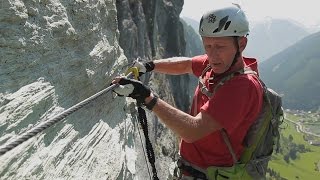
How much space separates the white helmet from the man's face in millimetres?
118

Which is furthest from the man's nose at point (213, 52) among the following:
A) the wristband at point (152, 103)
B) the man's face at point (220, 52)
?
the wristband at point (152, 103)

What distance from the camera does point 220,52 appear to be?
752 cm

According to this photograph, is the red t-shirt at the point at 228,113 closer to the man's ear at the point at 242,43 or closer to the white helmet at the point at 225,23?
the man's ear at the point at 242,43

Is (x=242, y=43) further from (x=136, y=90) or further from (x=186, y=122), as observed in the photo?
(x=136, y=90)

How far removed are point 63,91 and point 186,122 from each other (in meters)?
4.47

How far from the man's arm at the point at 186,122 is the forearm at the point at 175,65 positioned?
3.67 metres

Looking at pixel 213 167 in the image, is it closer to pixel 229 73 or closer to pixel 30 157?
pixel 229 73

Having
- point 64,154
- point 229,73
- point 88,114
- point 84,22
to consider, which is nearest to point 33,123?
point 64,154

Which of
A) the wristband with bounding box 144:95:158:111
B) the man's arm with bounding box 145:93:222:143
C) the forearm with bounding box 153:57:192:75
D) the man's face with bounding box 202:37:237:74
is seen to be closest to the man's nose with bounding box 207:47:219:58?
the man's face with bounding box 202:37:237:74

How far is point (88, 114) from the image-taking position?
1165cm

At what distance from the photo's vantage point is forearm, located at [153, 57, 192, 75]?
10.6 m

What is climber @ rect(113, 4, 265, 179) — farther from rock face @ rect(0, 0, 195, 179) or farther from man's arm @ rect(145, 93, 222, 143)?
rock face @ rect(0, 0, 195, 179)

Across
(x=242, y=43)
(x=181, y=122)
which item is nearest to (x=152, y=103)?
(x=181, y=122)

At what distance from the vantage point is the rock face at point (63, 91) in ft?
25.8
